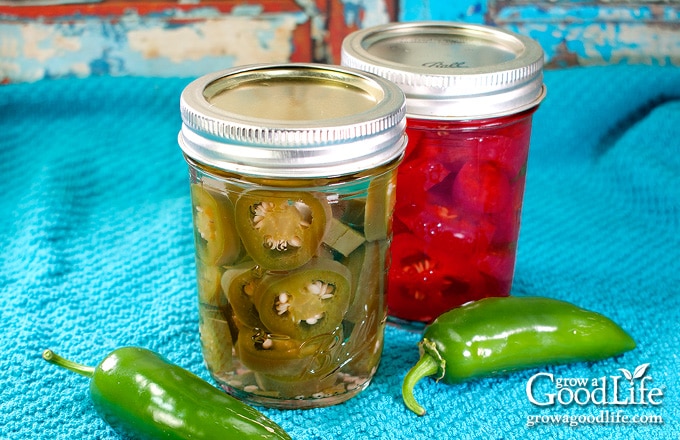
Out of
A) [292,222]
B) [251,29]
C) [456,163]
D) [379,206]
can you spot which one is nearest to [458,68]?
[456,163]

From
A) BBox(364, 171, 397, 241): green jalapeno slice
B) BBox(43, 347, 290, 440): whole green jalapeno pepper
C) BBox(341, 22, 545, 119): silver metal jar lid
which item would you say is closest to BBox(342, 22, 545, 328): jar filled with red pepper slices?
BBox(341, 22, 545, 119): silver metal jar lid

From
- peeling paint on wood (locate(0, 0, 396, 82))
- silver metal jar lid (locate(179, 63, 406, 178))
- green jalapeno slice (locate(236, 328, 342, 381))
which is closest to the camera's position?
silver metal jar lid (locate(179, 63, 406, 178))

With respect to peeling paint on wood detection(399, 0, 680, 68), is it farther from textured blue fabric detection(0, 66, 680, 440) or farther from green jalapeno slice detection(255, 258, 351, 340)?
green jalapeno slice detection(255, 258, 351, 340)

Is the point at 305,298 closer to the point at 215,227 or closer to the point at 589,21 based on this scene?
the point at 215,227

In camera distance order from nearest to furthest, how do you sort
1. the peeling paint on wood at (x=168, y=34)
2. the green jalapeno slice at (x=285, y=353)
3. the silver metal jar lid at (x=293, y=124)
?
1. the silver metal jar lid at (x=293, y=124)
2. the green jalapeno slice at (x=285, y=353)
3. the peeling paint on wood at (x=168, y=34)

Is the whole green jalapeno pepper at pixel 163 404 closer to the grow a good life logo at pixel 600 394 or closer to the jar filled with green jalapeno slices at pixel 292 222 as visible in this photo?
the jar filled with green jalapeno slices at pixel 292 222

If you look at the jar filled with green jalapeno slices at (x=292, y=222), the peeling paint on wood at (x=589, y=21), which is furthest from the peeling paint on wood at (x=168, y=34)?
the jar filled with green jalapeno slices at (x=292, y=222)

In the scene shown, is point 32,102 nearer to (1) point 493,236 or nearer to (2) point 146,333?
(2) point 146,333
